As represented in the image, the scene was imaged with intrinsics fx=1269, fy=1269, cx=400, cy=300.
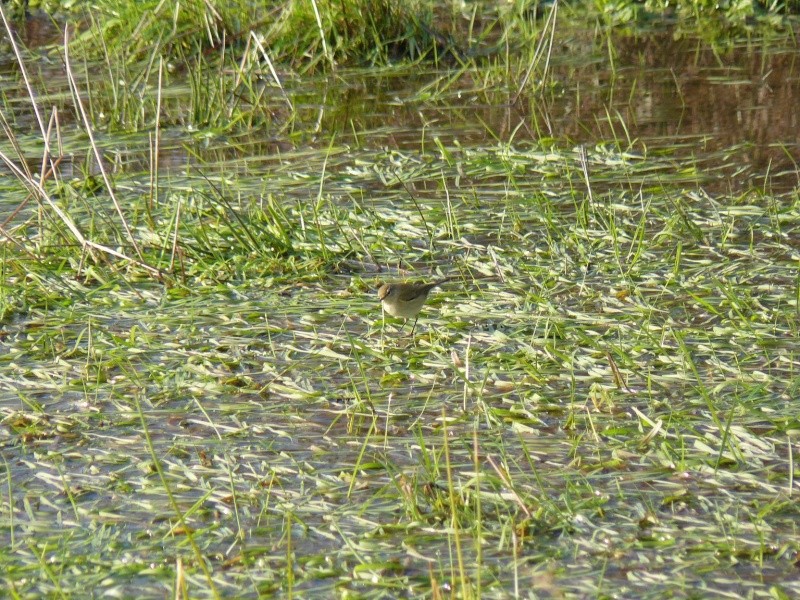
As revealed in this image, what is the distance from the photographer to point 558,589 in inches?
126

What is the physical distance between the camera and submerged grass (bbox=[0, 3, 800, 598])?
340cm

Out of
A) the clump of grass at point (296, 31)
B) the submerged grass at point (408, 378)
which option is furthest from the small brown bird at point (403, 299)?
the clump of grass at point (296, 31)

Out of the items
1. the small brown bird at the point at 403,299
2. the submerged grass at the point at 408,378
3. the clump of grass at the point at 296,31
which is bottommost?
the submerged grass at the point at 408,378

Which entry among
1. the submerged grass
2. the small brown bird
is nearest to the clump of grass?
the submerged grass

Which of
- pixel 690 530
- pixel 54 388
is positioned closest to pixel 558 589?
pixel 690 530

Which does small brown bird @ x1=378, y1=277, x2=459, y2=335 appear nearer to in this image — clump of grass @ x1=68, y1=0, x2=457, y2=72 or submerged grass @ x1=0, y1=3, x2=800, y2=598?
submerged grass @ x1=0, y1=3, x2=800, y2=598

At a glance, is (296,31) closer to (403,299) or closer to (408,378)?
(403,299)

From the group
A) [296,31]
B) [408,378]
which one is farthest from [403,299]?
[296,31]

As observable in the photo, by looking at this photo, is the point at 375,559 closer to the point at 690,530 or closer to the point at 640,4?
the point at 690,530

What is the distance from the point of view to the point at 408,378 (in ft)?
15.3

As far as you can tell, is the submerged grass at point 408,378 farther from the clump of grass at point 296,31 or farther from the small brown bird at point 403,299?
the clump of grass at point 296,31

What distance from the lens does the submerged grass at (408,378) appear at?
134 inches

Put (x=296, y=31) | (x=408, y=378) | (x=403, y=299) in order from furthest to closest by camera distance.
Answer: (x=296, y=31)
(x=403, y=299)
(x=408, y=378)

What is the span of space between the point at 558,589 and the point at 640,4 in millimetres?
8559
